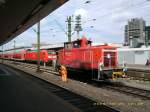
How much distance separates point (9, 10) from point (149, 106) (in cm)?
988

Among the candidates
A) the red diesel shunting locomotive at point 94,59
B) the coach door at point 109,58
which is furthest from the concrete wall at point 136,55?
the coach door at point 109,58

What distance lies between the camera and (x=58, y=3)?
16.6m

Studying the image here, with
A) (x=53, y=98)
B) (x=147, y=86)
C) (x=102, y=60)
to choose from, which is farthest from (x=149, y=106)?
(x=102, y=60)

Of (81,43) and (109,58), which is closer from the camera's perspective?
(109,58)

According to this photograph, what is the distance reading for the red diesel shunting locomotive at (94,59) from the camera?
931 inches

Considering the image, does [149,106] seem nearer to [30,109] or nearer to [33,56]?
[30,109]

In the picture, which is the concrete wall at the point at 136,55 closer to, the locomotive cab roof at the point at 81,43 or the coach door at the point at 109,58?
the locomotive cab roof at the point at 81,43

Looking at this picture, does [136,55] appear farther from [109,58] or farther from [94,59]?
[94,59]

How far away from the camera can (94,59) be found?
81.9 ft

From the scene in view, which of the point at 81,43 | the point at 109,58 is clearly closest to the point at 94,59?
the point at 109,58

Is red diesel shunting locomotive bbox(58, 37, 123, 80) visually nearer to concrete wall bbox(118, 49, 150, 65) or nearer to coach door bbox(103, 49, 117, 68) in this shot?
coach door bbox(103, 49, 117, 68)

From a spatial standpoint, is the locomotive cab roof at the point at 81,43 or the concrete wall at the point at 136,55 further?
the concrete wall at the point at 136,55

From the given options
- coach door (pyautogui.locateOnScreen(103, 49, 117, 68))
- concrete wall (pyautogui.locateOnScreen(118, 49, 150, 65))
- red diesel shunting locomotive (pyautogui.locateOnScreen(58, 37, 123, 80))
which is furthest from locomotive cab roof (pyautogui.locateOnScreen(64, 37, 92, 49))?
concrete wall (pyautogui.locateOnScreen(118, 49, 150, 65))


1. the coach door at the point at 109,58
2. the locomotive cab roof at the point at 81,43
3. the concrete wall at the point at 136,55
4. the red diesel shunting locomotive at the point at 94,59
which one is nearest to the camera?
the red diesel shunting locomotive at the point at 94,59
